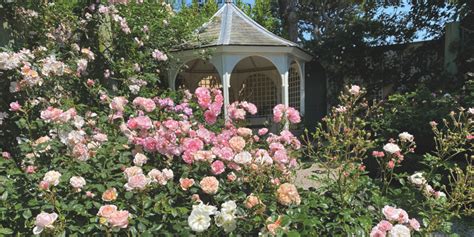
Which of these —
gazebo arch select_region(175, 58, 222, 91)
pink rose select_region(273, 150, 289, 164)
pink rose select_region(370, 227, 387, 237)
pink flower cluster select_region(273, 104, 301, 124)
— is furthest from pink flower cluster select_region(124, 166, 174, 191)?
gazebo arch select_region(175, 58, 222, 91)

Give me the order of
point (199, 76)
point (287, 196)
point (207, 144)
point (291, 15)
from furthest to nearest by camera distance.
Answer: point (291, 15), point (199, 76), point (207, 144), point (287, 196)

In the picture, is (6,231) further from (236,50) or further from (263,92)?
(263,92)

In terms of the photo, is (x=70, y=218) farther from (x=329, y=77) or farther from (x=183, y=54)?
(x=329, y=77)

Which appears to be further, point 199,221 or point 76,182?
point 76,182

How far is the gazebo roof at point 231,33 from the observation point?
821cm

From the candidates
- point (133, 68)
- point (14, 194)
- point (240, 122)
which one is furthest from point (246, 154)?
point (133, 68)

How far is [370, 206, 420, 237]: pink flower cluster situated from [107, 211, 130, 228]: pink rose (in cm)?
95

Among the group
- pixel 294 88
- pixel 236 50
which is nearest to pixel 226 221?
pixel 236 50

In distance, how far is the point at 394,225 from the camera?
1.54m

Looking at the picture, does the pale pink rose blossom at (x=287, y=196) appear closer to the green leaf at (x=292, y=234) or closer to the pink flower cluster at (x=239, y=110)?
the green leaf at (x=292, y=234)

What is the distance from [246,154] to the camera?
5.44 ft

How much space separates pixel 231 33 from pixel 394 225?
7.51 meters

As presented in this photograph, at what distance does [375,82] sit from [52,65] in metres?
9.33

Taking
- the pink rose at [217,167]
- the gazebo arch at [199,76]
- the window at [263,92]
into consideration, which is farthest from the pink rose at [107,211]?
the window at [263,92]
